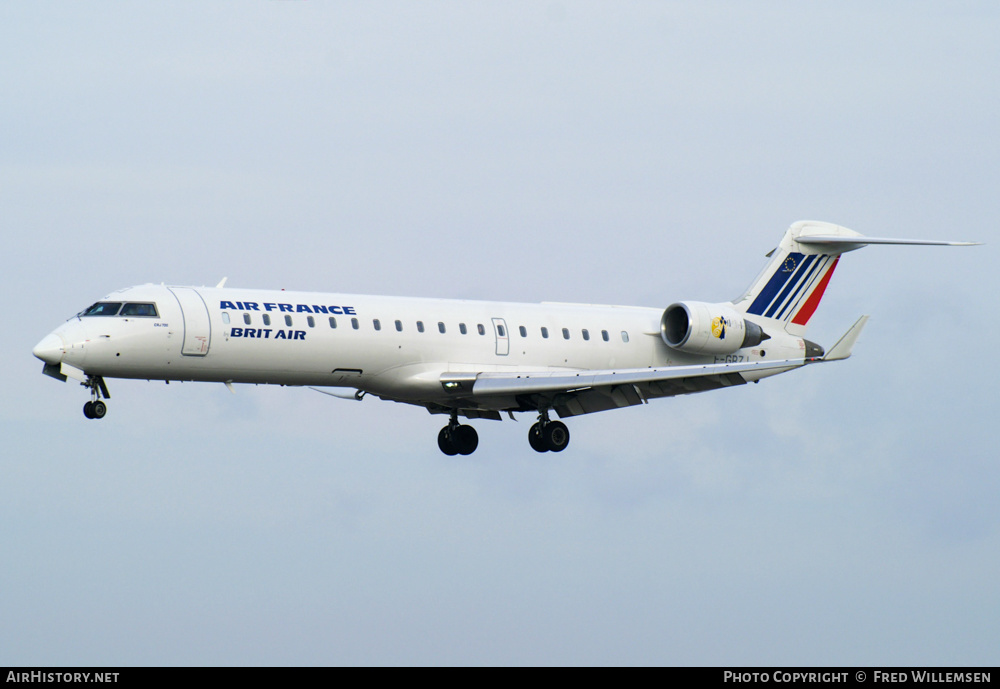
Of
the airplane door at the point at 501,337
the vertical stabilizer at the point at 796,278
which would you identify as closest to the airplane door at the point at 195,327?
the airplane door at the point at 501,337

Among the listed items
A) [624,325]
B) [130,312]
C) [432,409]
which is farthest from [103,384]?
[624,325]

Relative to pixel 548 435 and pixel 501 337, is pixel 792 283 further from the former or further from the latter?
pixel 501 337

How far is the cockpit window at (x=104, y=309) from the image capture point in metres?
33.0

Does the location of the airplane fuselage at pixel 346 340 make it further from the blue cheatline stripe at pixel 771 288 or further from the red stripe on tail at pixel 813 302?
the red stripe on tail at pixel 813 302

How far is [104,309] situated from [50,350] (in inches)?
63.0

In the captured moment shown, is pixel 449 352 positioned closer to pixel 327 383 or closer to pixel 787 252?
pixel 327 383

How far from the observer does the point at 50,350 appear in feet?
105

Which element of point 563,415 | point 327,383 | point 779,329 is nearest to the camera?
point 327,383

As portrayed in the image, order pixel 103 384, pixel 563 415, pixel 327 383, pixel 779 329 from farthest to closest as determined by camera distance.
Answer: pixel 779 329, pixel 563 415, pixel 327 383, pixel 103 384

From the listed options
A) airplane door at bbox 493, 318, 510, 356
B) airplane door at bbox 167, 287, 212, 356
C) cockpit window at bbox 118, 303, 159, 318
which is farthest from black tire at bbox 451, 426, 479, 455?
cockpit window at bbox 118, 303, 159, 318

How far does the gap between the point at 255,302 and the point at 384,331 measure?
119 inches

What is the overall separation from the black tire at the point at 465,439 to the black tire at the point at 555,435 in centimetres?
281

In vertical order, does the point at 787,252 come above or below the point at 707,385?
above

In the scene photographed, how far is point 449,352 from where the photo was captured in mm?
36125
